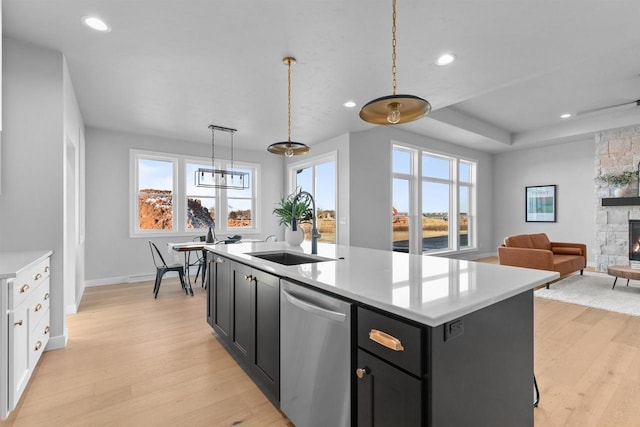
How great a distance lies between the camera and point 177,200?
5.99 meters

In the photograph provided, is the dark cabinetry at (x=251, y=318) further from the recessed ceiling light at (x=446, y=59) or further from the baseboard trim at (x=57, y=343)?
the recessed ceiling light at (x=446, y=59)

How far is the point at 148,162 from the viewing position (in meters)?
5.75

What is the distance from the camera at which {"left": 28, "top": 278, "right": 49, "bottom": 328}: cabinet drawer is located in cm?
212

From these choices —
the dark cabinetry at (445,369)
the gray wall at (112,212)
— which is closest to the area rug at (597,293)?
the dark cabinetry at (445,369)

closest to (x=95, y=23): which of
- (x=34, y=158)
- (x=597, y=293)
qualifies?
(x=34, y=158)

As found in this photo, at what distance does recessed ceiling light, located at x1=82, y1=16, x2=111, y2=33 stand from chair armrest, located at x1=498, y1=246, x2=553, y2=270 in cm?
588

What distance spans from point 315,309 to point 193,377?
1.46m

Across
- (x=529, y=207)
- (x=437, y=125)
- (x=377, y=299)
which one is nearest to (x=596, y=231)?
(x=529, y=207)

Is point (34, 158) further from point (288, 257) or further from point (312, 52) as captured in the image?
point (312, 52)

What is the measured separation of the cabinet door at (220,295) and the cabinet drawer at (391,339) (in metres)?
1.57

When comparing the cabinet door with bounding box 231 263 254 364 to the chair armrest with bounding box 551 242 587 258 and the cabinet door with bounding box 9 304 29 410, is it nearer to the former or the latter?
the cabinet door with bounding box 9 304 29 410

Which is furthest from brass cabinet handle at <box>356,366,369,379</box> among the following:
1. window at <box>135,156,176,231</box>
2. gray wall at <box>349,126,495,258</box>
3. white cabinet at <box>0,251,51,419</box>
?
window at <box>135,156,176,231</box>

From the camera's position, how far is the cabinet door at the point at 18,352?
68.0 inches

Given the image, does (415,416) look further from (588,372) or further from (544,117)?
(544,117)
